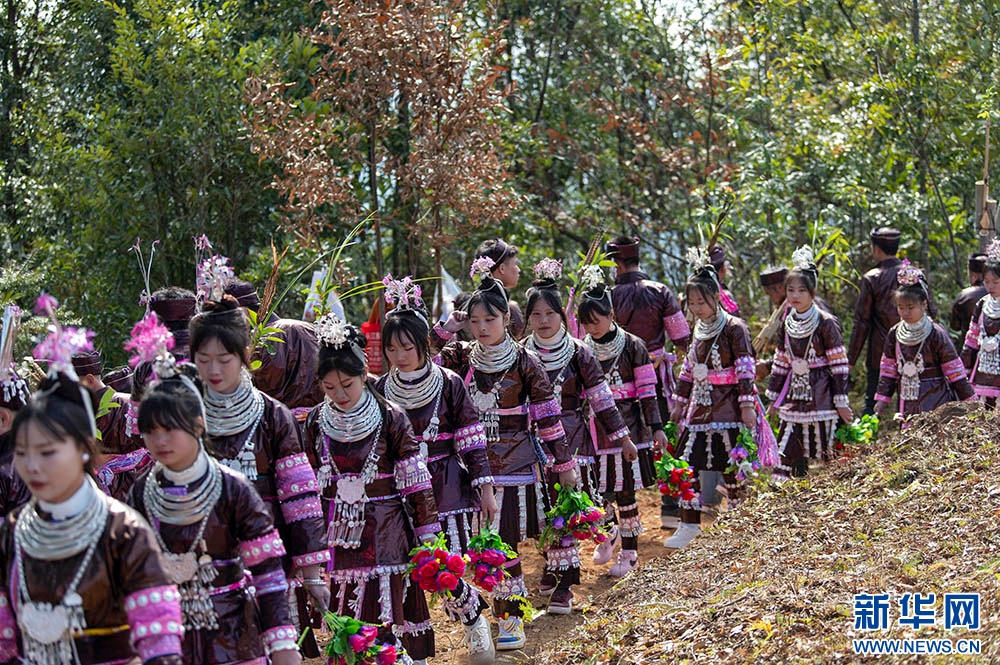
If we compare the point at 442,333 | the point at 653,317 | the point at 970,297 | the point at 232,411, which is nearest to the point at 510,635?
the point at 232,411

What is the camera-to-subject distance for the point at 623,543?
8461mm

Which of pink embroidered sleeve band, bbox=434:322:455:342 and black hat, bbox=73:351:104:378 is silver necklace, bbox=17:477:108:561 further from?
pink embroidered sleeve band, bbox=434:322:455:342

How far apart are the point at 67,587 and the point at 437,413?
9.07ft

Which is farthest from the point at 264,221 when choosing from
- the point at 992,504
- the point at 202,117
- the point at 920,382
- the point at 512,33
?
the point at 992,504

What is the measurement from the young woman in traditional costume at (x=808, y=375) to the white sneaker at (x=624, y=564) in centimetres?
173

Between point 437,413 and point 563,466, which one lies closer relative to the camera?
point 437,413

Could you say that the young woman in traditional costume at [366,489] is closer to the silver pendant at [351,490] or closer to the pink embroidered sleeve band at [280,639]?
the silver pendant at [351,490]

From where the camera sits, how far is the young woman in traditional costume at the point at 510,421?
22.7 feet

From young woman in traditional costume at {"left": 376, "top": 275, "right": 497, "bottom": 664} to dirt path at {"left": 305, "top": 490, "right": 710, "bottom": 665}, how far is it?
425 mm

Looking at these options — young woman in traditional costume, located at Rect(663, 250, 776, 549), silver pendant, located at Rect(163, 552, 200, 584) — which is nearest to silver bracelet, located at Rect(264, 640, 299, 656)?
silver pendant, located at Rect(163, 552, 200, 584)

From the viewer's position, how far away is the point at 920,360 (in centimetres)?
962

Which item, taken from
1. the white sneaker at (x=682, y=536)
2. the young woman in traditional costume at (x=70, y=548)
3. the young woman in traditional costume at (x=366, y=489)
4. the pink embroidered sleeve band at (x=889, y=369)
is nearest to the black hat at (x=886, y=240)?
the pink embroidered sleeve band at (x=889, y=369)

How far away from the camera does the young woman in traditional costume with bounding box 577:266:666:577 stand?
827cm

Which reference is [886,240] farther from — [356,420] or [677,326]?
[356,420]
